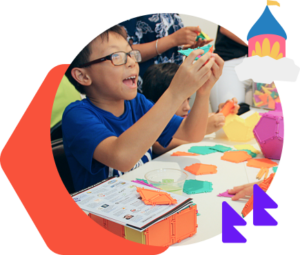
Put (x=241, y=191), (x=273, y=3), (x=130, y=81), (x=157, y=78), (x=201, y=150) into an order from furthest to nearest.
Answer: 1. (x=157, y=78)
2. (x=201, y=150)
3. (x=130, y=81)
4. (x=241, y=191)
5. (x=273, y=3)

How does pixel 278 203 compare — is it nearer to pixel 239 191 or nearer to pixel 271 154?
pixel 239 191

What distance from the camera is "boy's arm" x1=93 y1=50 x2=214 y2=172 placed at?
2.29 ft

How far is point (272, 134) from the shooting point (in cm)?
102

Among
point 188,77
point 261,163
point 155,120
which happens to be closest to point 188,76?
point 188,77

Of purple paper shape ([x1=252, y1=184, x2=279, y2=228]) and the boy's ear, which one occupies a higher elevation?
the boy's ear

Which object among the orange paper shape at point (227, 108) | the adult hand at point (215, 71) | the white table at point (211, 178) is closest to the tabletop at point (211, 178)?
the white table at point (211, 178)

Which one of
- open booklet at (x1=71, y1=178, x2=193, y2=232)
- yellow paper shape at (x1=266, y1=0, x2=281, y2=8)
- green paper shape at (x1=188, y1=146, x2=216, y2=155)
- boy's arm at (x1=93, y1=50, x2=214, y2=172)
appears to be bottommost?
green paper shape at (x1=188, y1=146, x2=216, y2=155)

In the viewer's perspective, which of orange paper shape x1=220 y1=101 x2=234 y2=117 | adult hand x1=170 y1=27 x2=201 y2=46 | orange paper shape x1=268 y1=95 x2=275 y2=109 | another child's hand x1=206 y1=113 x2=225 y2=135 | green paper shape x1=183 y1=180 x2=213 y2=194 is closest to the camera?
green paper shape x1=183 y1=180 x2=213 y2=194

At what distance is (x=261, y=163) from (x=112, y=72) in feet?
1.71

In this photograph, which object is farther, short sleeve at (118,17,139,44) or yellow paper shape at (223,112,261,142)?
yellow paper shape at (223,112,261,142)

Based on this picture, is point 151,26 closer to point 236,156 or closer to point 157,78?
point 157,78

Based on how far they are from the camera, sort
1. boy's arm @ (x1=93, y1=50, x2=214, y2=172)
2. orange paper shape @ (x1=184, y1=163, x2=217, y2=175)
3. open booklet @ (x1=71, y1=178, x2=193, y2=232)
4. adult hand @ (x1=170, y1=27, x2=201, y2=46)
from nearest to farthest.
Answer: open booklet @ (x1=71, y1=178, x2=193, y2=232), boy's arm @ (x1=93, y1=50, x2=214, y2=172), orange paper shape @ (x1=184, y1=163, x2=217, y2=175), adult hand @ (x1=170, y1=27, x2=201, y2=46)

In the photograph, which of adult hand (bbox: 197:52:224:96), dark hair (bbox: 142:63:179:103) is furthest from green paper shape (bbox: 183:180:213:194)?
dark hair (bbox: 142:63:179:103)

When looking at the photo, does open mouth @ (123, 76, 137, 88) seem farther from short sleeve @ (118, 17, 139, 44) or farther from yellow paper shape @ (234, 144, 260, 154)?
yellow paper shape @ (234, 144, 260, 154)
